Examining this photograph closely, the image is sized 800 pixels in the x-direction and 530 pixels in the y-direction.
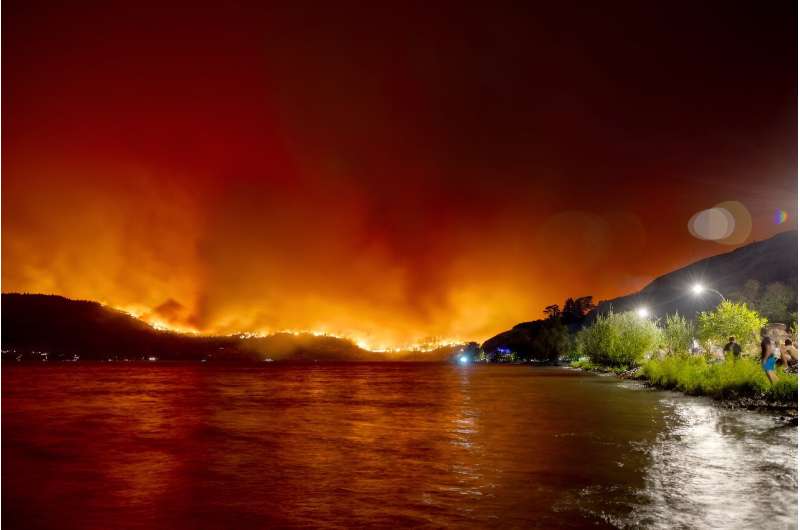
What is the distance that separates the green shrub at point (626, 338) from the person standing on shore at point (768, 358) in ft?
169

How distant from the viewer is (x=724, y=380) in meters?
45.9

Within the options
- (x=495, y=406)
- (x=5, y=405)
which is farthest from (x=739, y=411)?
(x=5, y=405)

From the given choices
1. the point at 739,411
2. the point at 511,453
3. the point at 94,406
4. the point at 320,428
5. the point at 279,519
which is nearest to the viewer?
the point at 279,519

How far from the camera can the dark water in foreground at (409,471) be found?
15.0 meters

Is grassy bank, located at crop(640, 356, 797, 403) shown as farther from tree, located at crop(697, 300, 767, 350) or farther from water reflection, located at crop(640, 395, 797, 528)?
water reflection, located at crop(640, 395, 797, 528)

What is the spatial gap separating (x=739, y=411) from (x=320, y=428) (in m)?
22.7

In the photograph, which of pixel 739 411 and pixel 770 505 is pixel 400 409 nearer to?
pixel 739 411

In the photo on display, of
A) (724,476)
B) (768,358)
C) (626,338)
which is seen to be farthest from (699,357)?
(724,476)

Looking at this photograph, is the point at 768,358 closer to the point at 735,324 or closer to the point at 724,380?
the point at 724,380

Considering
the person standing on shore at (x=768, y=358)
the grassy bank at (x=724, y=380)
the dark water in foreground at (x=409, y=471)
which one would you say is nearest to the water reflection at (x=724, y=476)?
the dark water in foreground at (x=409, y=471)

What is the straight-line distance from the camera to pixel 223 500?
17125mm

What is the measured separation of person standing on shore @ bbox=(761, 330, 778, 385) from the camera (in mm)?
35969

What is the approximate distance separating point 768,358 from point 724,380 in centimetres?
1020

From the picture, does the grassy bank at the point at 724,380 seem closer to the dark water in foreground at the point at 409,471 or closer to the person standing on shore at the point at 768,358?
the person standing on shore at the point at 768,358
